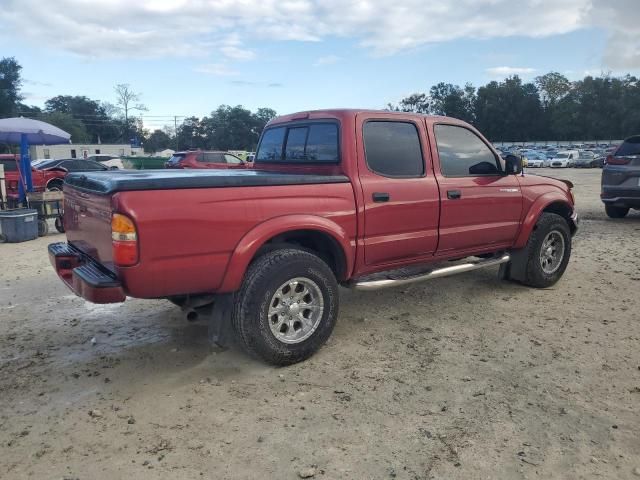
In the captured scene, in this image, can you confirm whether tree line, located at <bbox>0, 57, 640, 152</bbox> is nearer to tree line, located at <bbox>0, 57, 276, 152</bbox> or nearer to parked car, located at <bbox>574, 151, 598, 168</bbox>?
tree line, located at <bbox>0, 57, 276, 152</bbox>

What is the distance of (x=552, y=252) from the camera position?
5949 millimetres

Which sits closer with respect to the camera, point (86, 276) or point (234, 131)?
point (86, 276)

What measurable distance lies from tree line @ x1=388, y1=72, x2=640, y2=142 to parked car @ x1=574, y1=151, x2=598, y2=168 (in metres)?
53.1

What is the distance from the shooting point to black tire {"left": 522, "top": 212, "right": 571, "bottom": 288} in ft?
18.6

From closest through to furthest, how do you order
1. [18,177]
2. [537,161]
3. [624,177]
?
1. [624,177]
2. [18,177]
3. [537,161]

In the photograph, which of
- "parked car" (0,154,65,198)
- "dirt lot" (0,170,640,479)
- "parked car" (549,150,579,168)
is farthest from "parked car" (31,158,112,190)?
"parked car" (549,150,579,168)

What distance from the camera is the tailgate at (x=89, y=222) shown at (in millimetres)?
3375

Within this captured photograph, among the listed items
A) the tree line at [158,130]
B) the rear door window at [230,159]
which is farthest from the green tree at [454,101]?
the rear door window at [230,159]

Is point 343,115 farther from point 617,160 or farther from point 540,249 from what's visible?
point 617,160

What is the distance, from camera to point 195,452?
110 inches

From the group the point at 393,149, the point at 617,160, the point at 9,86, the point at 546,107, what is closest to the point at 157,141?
the point at 9,86

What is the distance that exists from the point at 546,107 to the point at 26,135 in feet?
372

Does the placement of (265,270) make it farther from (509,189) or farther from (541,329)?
(509,189)

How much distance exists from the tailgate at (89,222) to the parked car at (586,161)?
4556 cm
